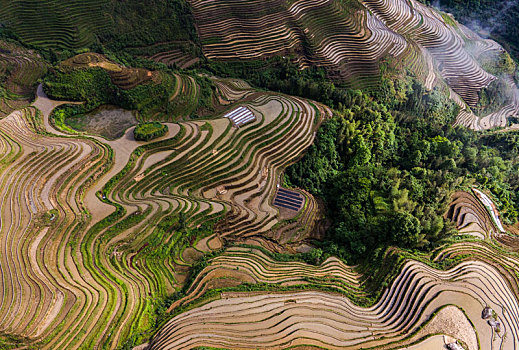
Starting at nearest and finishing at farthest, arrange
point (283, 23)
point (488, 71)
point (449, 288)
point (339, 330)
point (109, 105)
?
1. point (339, 330)
2. point (449, 288)
3. point (109, 105)
4. point (283, 23)
5. point (488, 71)

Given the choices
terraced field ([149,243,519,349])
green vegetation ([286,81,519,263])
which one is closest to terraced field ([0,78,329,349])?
green vegetation ([286,81,519,263])

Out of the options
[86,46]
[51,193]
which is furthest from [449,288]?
[86,46]

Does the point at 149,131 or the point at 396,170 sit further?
the point at 396,170

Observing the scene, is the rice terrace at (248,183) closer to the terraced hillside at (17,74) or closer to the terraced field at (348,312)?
the terraced field at (348,312)

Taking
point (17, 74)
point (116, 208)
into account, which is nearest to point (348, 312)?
point (116, 208)

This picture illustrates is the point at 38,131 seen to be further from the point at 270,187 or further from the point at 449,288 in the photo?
the point at 449,288

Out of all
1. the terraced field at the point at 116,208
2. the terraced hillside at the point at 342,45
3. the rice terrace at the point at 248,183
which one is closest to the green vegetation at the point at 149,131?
the rice terrace at the point at 248,183

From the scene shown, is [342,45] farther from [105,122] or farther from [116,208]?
[116,208]
